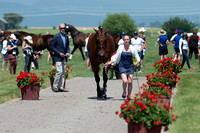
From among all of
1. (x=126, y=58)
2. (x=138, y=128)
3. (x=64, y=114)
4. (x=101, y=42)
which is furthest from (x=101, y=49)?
(x=138, y=128)

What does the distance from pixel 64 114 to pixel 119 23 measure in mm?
106054

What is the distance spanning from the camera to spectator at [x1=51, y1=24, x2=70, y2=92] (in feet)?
50.8

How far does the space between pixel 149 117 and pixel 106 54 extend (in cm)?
641

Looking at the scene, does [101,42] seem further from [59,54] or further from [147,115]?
[147,115]

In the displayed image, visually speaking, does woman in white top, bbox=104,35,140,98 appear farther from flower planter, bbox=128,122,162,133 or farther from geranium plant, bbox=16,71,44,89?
flower planter, bbox=128,122,162,133

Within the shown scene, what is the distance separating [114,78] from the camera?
21.0m

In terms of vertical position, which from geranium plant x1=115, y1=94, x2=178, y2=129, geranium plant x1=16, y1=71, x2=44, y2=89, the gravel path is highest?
geranium plant x1=16, y1=71, x2=44, y2=89

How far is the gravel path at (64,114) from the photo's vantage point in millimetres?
9188

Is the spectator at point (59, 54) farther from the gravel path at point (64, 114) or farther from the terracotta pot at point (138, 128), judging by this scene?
the terracotta pot at point (138, 128)

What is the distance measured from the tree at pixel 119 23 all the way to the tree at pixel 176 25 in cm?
2225

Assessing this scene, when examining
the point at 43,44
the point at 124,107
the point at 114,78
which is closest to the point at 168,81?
the point at 124,107

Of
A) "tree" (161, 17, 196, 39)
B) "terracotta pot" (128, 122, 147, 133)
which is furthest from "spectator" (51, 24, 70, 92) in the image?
"tree" (161, 17, 196, 39)

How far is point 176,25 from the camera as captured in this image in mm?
90125

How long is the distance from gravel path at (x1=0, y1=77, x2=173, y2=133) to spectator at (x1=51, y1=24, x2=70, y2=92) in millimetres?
377
